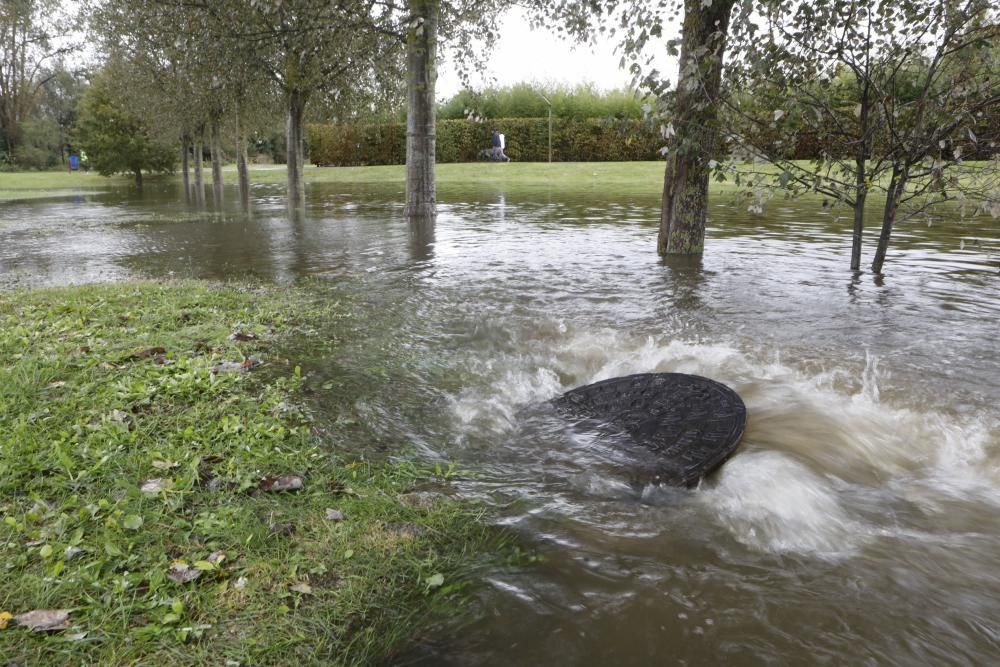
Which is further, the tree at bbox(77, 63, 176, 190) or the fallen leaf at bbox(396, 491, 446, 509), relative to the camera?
the tree at bbox(77, 63, 176, 190)

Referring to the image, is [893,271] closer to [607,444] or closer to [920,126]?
[920,126]

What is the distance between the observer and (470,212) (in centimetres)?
1922

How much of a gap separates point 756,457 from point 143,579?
336 centimetres

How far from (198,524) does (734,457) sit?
3.07 m

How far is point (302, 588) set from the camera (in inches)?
103

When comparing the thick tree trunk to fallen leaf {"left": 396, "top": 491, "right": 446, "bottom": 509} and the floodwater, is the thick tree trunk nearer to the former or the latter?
the floodwater

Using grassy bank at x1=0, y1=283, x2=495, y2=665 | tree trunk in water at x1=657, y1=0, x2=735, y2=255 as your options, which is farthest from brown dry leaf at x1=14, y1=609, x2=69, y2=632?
tree trunk in water at x1=657, y1=0, x2=735, y2=255

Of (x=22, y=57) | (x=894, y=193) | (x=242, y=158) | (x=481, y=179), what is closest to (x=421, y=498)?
(x=894, y=193)

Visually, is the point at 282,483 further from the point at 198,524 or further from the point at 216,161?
the point at 216,161

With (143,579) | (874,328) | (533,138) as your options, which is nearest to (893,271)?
(874,328)

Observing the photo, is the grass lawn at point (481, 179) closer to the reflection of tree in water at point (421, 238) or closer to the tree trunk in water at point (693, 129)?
the reflection of tree in water at point (421, 238)

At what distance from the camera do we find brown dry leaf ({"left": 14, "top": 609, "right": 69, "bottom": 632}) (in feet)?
7.59

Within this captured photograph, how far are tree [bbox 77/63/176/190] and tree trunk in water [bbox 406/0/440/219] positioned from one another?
21.9 m

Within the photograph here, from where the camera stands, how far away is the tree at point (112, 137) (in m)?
32.2
